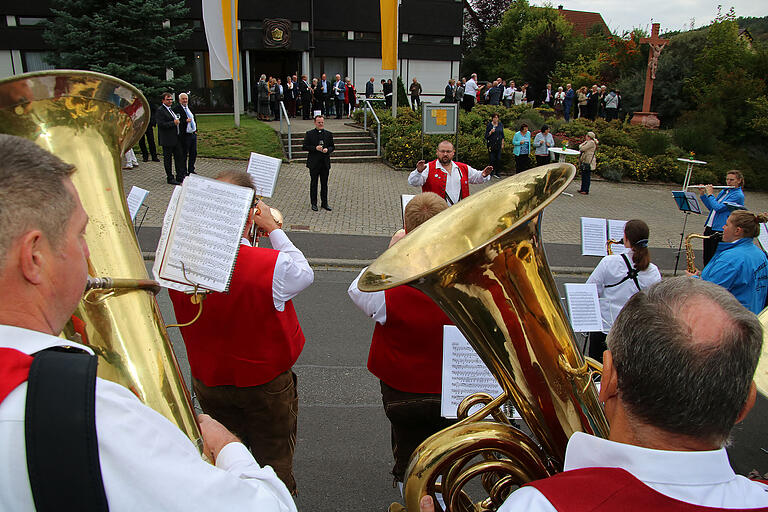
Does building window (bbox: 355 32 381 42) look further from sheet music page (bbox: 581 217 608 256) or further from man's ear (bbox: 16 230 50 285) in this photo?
man's ear (bbox: 16 230 50 285)

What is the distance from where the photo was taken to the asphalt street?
3199mm

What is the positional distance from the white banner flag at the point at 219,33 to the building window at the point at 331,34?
10150 millimetres

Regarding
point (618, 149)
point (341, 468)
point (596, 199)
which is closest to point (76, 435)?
point (341, 468)

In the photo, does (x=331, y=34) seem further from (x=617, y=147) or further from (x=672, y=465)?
(x=672, y=465)

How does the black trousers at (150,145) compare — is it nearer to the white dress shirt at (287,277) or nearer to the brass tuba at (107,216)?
the white dress shirt at (287,277)

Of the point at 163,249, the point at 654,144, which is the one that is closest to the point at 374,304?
the point at 163,249

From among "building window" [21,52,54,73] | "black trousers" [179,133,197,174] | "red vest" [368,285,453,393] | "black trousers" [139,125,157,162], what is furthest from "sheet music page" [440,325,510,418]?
"building window" [21,52,54,73]

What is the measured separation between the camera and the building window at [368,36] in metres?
24.9

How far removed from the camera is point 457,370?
92.9 inches

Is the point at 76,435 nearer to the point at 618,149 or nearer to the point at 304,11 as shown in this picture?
the point at 618,149

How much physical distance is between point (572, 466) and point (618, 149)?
17511 millimetres

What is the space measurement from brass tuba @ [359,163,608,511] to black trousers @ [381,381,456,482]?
94cm

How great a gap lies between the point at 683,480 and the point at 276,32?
23.9m

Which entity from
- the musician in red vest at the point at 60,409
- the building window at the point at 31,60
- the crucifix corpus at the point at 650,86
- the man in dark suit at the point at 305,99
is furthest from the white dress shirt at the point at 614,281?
the building window at the point at 31,60
